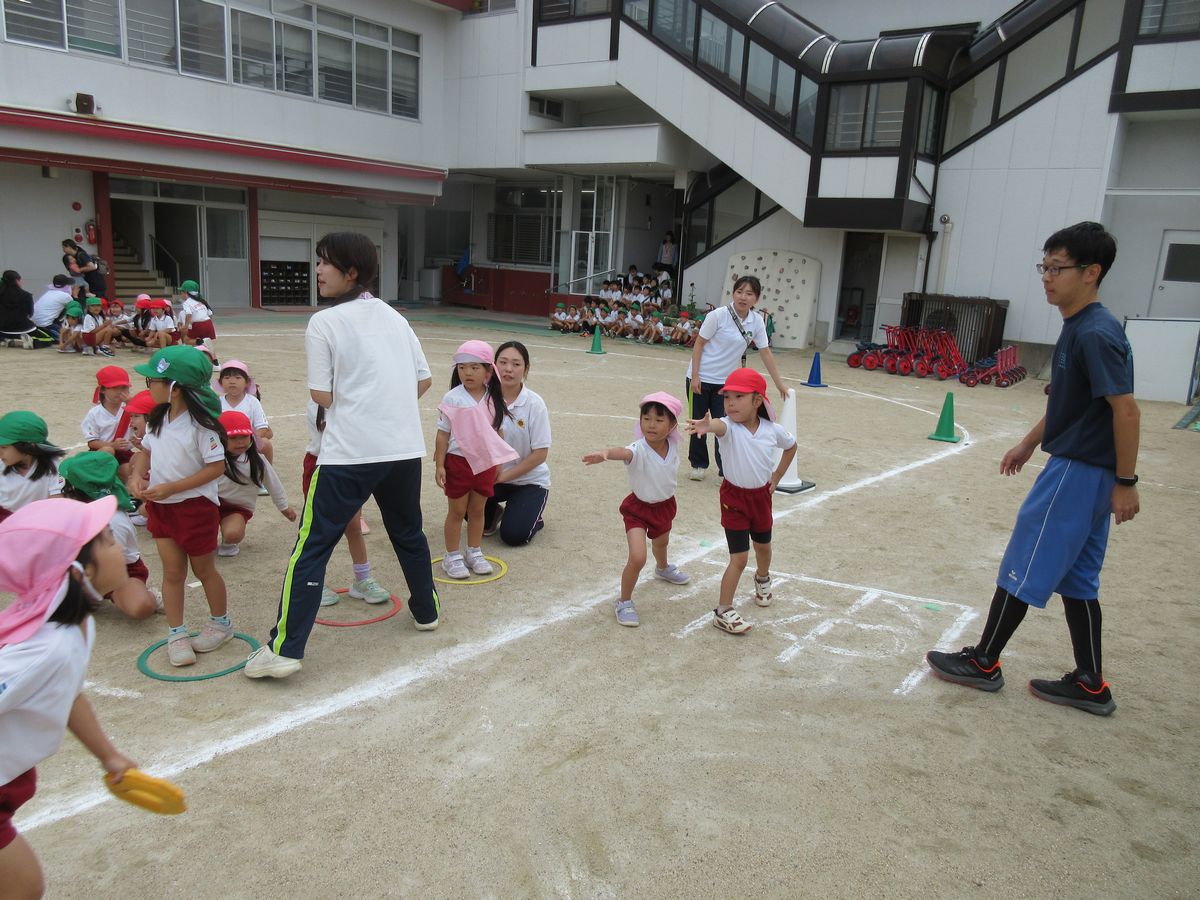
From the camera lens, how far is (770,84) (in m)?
19.3

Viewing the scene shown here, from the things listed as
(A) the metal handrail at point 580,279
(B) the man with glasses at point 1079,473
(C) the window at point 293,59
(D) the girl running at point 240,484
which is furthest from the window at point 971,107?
(D) the girl running at point 240,484

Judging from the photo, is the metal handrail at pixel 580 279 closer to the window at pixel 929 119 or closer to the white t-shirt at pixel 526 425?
the window at pixel 929 119

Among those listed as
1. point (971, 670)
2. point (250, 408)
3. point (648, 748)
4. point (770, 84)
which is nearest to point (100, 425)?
point (250, 408)

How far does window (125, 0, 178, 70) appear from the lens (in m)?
18.5

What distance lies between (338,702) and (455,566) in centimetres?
161

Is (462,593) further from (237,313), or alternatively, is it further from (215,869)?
(237,313)

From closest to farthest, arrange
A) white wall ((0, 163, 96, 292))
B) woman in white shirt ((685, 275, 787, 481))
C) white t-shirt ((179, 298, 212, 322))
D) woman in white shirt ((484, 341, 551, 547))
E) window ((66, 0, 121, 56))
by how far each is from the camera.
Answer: woman in white shirt ((484, 341, 551, 547)), woman in white shirt ((685, 275, 787, 481)), white t-shirt ((179, 298, 212, 322)), window ((66, 0, 121, 56)), white wall ((0, 163, 96, 292))

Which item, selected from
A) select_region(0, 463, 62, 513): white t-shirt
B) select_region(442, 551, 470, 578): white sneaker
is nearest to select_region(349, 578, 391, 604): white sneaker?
select_region(442, 551, 470, 578): white sneaker

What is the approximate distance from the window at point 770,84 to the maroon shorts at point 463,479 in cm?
1630

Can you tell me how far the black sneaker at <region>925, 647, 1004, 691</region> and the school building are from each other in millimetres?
15242

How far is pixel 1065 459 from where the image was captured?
3920mm

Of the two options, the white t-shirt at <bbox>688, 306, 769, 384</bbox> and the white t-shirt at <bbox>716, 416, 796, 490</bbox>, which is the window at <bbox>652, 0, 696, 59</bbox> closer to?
the white t-shirt at <bbox>688, 306, 769, 384</bbox>

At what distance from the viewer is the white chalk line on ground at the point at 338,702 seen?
10.1 ft

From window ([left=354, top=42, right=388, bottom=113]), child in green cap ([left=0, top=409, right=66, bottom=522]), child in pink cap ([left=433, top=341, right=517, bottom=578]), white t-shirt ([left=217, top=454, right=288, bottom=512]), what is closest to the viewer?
child in green cap ([left=0, top=409, right=66, bottom=522])
